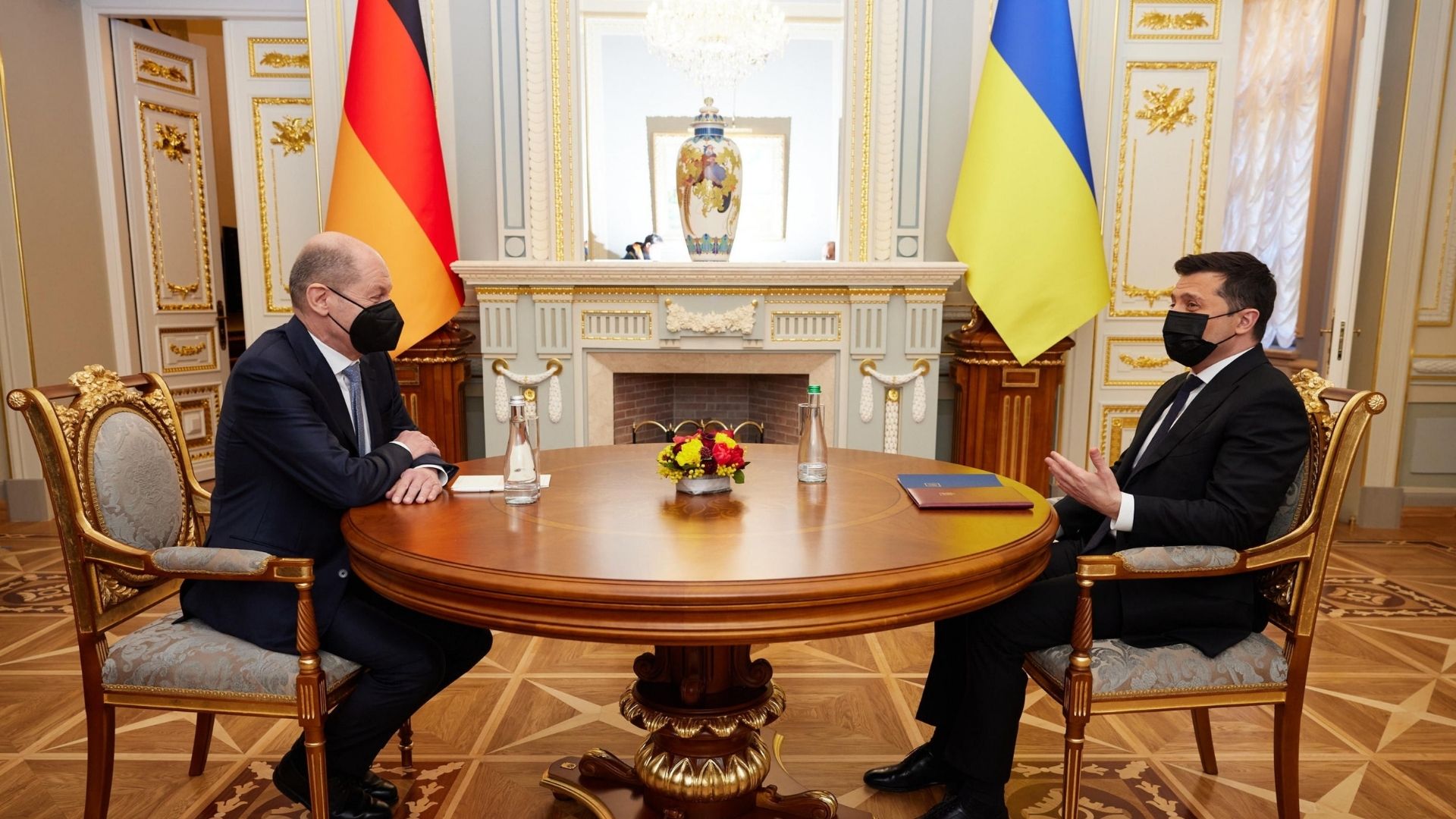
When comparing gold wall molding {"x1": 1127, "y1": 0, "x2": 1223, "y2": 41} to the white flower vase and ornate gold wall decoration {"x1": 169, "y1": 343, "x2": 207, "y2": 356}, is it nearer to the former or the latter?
the white flower vase

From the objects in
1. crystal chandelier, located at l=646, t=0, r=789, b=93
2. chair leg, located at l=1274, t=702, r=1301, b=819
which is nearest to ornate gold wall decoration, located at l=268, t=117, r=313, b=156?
crystal chandelier, located at l=646, t=0, r=789, b=93

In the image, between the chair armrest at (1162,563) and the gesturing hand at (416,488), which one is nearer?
the chair armrest at (1162,563)

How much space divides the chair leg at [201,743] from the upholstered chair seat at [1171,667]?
194 cm

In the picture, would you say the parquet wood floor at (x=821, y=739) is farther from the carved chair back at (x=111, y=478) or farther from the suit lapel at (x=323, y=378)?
the suit lapel at (x=323, y=378)

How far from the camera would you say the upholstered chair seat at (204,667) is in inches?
61.2

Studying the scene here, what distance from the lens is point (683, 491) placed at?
1.79 metres

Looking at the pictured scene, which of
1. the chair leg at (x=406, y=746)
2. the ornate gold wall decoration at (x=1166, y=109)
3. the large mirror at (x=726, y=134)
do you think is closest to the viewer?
the chair leg at (x=406, y=746)

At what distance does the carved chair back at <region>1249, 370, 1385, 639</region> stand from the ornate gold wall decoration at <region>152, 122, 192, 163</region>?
221 inches

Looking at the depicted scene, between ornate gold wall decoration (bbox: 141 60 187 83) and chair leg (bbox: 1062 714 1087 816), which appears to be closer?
chair leg (bbox: 1062 714 1087 816)

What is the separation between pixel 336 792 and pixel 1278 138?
5.84 m

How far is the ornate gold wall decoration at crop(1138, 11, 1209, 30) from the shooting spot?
394cm

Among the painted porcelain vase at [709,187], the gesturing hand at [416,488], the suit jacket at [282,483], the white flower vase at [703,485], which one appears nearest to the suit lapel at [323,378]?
the suit jacket at [282,483]

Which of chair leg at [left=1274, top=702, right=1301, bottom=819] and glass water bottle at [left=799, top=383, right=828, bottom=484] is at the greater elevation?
glass water bottle at [left=799, top=383, right=828, bottom=484]

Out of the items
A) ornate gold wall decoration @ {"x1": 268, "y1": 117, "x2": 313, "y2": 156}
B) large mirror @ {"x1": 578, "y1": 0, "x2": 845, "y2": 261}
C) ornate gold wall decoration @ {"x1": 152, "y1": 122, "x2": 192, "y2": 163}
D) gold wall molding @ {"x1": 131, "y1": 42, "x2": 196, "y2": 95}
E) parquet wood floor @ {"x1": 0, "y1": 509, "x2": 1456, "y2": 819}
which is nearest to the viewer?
parquet wood floor @ {"x1": 0, "y1": 509, "x2": 1456, "y2": 819}
